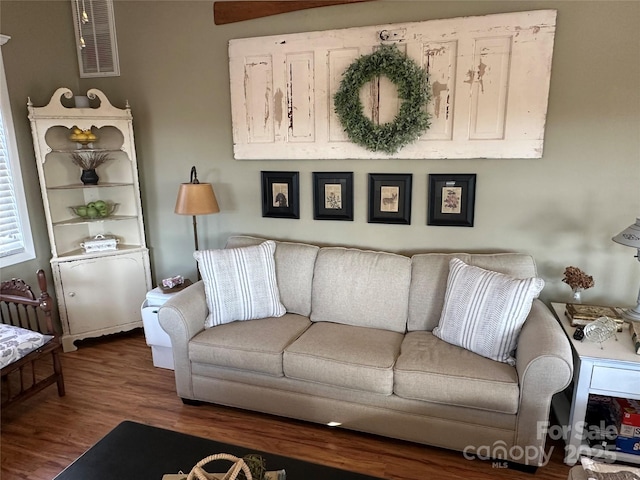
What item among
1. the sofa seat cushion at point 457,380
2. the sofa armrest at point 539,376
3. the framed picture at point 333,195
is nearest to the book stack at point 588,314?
the sofa armrest at point 539,376

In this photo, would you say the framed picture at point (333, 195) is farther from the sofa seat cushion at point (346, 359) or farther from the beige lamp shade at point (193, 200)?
the sofa seat cushion at point (346, 359)

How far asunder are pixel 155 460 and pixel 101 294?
2.20 m

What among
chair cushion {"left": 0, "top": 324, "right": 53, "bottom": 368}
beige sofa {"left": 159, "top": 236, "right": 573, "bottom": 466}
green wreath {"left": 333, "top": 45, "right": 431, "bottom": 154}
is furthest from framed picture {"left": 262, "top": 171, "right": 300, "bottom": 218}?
chair cushion {"left": 0, "top": 324, "right": 53, "bottom": 368}

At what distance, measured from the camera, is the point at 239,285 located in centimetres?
280

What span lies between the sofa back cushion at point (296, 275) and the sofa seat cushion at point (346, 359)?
36 cm

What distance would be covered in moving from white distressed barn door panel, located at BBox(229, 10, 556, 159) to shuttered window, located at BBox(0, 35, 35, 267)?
5.24 ft

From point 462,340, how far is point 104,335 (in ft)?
9.40

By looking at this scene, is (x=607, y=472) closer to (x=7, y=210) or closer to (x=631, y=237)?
(x=631, y=237)

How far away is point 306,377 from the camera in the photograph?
2.37 meters

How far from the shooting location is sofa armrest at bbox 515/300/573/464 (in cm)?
195

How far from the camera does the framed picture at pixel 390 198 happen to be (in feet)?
9.61

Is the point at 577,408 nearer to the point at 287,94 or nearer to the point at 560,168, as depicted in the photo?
the point at 560,168

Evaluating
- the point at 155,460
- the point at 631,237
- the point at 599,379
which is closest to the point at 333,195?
the point at 631,237

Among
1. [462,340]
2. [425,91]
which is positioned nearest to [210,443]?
[462,340]
